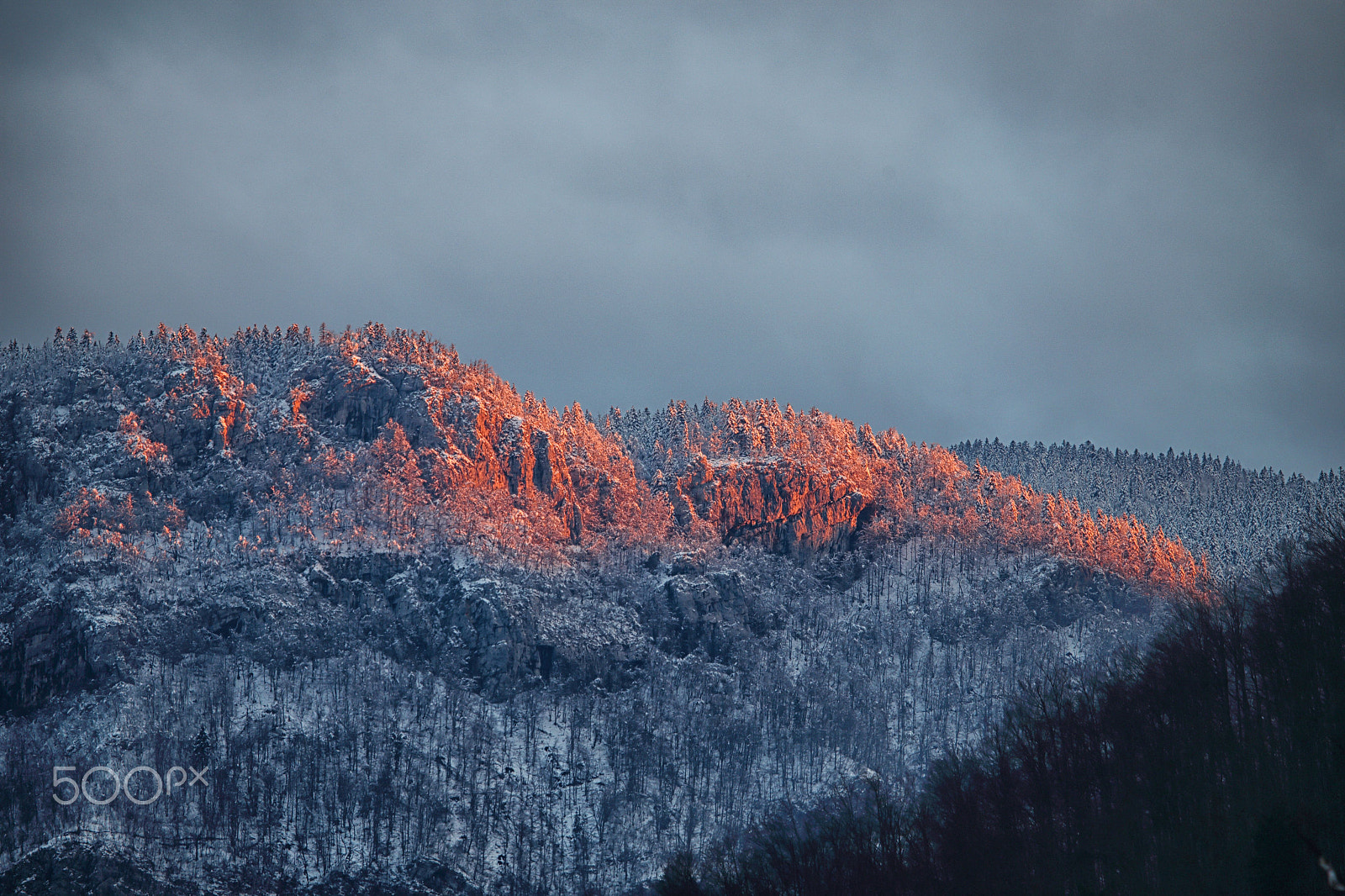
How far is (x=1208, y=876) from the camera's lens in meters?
59.0

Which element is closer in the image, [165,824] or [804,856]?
[804,856]

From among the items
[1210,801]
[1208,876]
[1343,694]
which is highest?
[1343,694]

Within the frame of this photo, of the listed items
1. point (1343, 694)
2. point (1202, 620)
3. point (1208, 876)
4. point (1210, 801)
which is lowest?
point (1208, 876)

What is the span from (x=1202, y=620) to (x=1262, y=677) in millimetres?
6116

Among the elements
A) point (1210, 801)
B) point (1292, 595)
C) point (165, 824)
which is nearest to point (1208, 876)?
point (1210, 801)

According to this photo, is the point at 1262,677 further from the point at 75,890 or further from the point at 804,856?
the point at 75,890

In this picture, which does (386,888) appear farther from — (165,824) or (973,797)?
(973,797)

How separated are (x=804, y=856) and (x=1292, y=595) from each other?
34.0m

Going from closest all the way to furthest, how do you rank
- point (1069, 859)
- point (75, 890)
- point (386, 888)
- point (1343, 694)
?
point (1343, 694) < point (1069, 859) < point (75, 890) < point (386, 888)

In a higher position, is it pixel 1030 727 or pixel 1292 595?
pixel 1292 595

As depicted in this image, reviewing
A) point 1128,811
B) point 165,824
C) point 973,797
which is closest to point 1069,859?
point 1128,811

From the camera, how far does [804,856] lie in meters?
79.1

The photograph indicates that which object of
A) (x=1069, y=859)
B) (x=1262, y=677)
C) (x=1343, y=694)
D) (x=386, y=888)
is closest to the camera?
(x=1343, y=694)

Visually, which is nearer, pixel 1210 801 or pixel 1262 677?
pixel 1210 801
